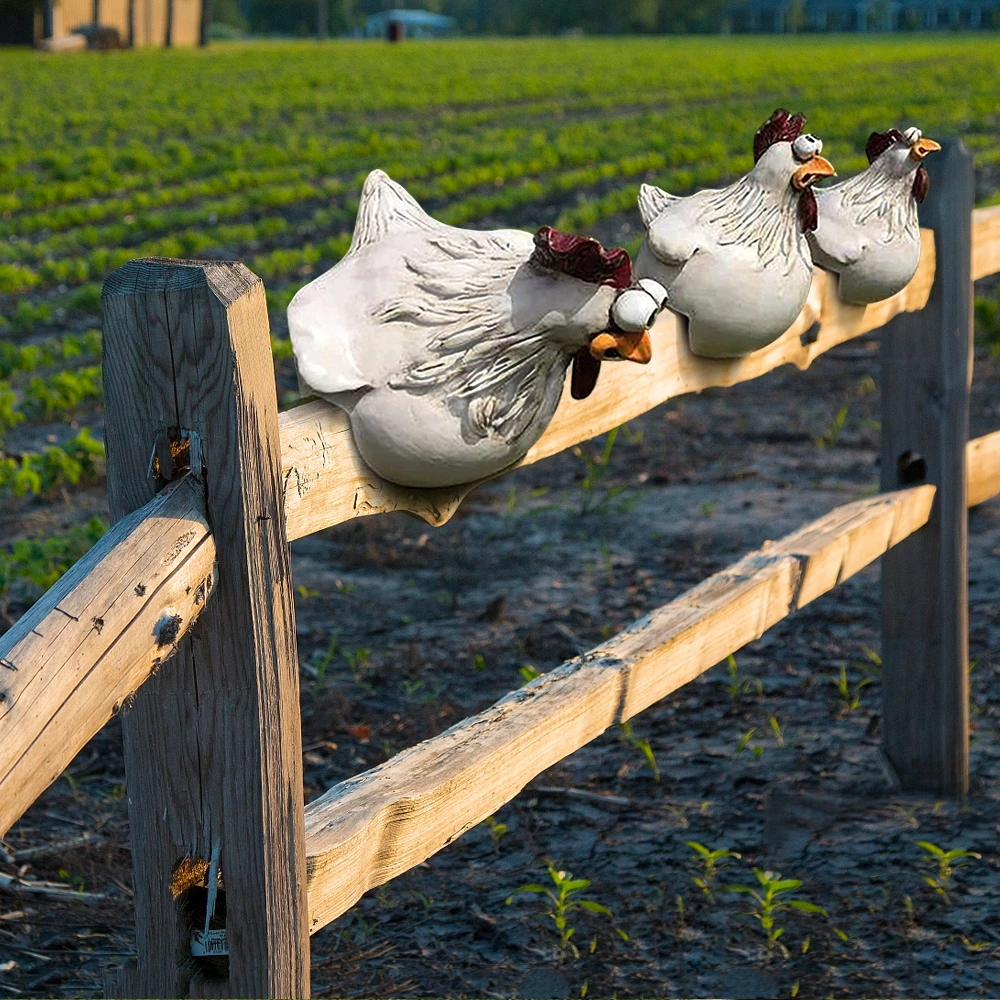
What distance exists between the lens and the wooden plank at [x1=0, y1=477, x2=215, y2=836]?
1182 millimetres

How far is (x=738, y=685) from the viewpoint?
3.79m

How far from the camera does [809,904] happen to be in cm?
265

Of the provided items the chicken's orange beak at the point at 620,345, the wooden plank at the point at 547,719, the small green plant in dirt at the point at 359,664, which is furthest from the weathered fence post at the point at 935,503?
the chicken's orange beak at the point at 620,345

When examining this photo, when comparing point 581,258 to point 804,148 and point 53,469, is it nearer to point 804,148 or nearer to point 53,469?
point 804,148

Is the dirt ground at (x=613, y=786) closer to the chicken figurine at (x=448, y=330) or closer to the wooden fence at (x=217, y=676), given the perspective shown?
the wooden fence at (x=217, y=676)

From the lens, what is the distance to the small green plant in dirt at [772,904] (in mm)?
2648

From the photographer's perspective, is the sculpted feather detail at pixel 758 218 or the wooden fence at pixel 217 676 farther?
the sculpted feather detail at pixel 758 218

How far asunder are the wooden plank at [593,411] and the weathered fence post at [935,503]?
86 millimetres

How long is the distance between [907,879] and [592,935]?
71 centimetres

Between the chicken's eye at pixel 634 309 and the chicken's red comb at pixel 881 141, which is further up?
the chicken's red comb at pixel 881 141

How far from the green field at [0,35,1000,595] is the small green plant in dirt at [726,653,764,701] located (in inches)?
104

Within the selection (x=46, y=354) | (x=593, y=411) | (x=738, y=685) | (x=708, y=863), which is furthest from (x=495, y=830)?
(x=46, y=354)

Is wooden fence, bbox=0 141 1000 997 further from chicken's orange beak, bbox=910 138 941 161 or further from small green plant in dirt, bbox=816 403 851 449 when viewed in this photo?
small green plant in dirt, bbox=816 403 851 449

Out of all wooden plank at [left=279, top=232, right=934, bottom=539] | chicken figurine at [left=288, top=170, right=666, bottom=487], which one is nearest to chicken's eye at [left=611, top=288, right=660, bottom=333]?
chicken figurine at [left=288, top=170, right=666, bottom=487]
